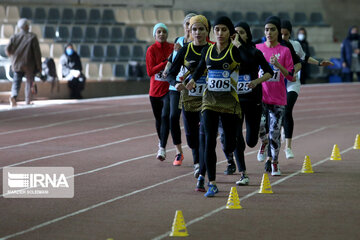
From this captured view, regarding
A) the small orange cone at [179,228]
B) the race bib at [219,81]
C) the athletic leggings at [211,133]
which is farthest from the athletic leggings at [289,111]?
the small orange cone at [179,228]

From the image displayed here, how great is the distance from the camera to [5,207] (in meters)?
7.96

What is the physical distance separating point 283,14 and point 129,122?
15.1 meters

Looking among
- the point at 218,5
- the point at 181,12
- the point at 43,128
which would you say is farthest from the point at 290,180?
the point at 218,5

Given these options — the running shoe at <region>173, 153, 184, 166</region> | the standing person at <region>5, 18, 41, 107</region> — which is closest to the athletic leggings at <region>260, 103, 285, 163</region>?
the running shoe at <region>173, 153, 184, 166</region>

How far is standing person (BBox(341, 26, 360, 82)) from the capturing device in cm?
2869

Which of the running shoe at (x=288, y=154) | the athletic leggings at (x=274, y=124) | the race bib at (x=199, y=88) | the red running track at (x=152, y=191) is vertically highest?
the race bib at (x=199, y=88)

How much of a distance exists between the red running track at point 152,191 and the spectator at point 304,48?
950cm

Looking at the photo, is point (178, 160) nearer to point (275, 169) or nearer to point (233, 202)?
point (275, 169)

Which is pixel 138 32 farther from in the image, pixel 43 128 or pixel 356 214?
pixel 356 214

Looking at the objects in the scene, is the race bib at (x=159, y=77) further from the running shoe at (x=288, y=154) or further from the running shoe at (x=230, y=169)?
the running shoe at (x=288, y=154)

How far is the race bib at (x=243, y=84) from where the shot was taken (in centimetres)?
951

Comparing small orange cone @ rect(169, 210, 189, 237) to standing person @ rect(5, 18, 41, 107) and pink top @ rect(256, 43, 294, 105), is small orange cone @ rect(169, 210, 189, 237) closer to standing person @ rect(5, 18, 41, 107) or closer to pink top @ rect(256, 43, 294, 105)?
pink top @ rect(256, 43, 294, 105)

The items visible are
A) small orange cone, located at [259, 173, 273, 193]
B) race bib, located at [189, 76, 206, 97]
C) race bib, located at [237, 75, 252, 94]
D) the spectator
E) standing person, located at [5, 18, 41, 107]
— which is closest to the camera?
small orange cone, located at [259, 173, 273, 193]

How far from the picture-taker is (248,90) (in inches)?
381
